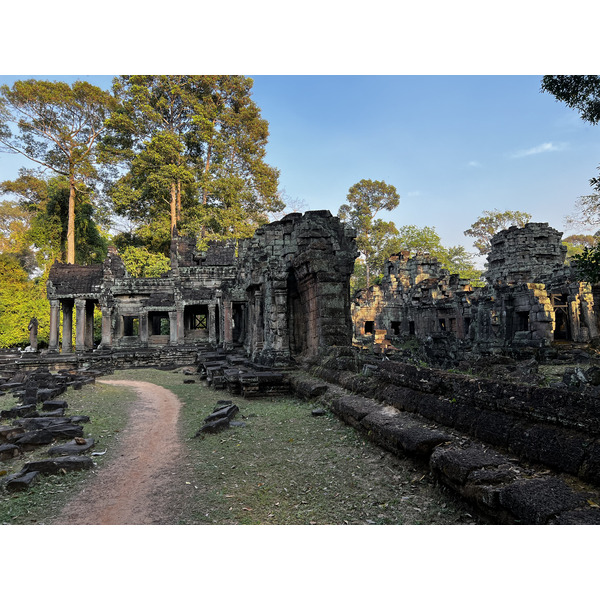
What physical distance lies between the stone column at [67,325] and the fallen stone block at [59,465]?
22.0 m

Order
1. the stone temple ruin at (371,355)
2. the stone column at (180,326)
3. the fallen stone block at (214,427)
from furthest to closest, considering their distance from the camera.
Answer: the stone column at (180,326) < the fallen stone block at (214,427) < the stone temple ruin at (371,355)

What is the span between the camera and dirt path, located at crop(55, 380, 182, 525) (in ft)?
10.6

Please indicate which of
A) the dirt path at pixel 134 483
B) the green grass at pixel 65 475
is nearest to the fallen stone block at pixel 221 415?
the dirt path at pixel 134 483

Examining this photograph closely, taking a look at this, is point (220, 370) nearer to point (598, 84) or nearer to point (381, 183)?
point (598, 84)

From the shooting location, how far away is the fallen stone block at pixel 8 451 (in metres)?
4.84

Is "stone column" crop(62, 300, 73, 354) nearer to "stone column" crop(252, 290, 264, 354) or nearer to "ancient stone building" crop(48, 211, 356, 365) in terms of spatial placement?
"ancient stone building" crop(48, 211, 356, 365)

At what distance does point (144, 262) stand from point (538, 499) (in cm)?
2915

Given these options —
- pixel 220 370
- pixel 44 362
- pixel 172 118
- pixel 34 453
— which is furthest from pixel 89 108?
pixel 34 453

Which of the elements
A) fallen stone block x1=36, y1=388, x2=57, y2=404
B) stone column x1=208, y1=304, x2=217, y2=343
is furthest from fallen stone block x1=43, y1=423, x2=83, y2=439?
stone column x1=208, y1=304, x2=217, y2=343

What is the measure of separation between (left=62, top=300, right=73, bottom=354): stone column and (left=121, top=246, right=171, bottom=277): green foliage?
15.3ft

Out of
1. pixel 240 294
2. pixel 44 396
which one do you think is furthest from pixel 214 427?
pixel 240 294

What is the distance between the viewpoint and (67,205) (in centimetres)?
2880

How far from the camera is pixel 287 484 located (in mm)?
3539

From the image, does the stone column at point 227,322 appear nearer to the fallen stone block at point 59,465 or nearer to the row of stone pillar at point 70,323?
the row of stone pillar at point 70,323
